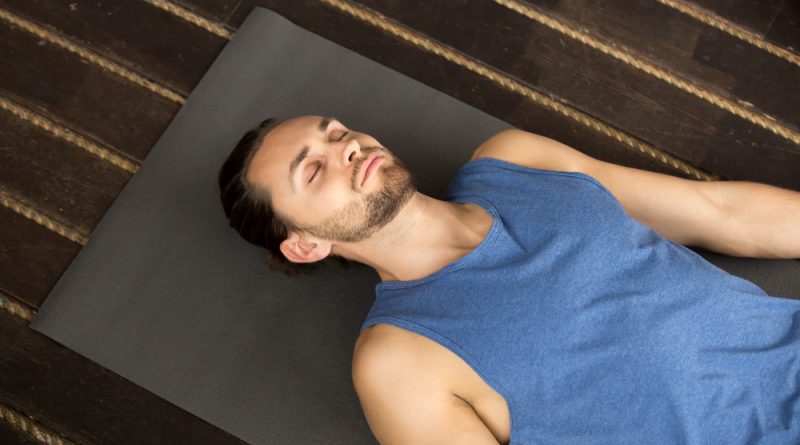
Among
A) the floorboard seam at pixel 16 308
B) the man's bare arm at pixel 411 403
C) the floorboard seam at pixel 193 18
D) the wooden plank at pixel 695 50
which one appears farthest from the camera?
the floorboard seam at pixel 193 18

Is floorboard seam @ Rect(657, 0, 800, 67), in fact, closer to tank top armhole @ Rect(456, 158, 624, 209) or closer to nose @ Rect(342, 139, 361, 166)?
tank top armhole @ Rect(456, 158, 624, 209)

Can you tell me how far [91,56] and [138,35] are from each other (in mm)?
171

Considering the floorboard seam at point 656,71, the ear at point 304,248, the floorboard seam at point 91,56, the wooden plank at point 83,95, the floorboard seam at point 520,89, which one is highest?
the floorboard seam at point 656,71

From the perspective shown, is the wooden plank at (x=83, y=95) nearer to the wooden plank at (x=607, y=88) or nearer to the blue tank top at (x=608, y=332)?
the wooden plank at (x=607, y=88)

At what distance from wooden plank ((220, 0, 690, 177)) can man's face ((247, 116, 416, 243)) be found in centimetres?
70

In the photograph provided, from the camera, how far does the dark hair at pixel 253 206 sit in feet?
5.45

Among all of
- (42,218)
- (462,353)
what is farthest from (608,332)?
(42,218)

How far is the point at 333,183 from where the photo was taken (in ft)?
5.13

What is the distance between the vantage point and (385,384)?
1478 mm

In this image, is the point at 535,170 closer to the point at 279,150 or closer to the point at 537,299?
the point at 537,299

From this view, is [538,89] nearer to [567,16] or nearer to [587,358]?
[567,16]

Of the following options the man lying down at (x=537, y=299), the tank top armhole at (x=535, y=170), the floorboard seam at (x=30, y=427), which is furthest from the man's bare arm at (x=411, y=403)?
the floorboard seam at (x=30, y=427)

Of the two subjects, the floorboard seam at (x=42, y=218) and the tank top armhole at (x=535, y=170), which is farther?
the floorboard seam at (x=42, y=218)

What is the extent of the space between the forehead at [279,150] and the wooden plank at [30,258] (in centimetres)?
77
